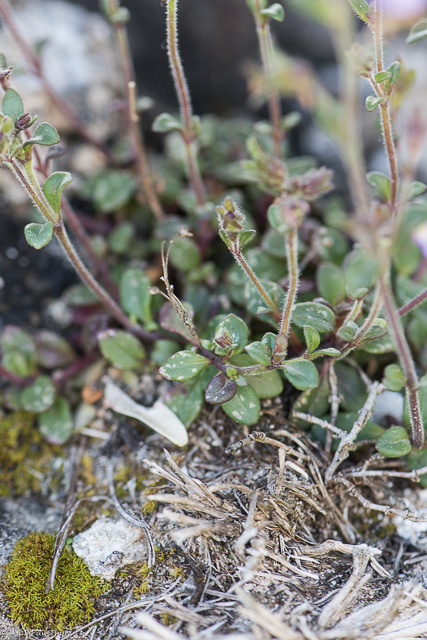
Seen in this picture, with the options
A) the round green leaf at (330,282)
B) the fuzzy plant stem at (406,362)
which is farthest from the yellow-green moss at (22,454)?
the fuzzy plant stem at (406,362)

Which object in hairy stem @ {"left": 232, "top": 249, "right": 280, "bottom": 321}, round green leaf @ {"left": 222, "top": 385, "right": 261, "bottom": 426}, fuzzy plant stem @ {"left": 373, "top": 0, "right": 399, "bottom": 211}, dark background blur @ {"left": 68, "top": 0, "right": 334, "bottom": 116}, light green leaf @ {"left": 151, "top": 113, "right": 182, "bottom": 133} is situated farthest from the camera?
dark background blur @ {"left": 68, "top": 0, "right": 334, "bottom": 116}

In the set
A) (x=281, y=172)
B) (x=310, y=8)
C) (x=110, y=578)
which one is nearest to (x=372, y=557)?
(x=110, y=578)

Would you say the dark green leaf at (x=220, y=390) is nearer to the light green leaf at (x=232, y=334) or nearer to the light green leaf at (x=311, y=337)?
the light green leaf at (x=232, y=334)

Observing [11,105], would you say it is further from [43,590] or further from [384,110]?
[43,590]

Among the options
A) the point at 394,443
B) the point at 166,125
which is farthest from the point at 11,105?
the point at 394,443

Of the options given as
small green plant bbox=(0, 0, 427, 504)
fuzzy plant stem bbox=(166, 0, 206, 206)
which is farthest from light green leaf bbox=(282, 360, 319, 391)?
fuzzy plant stem bbox=(166, 0, 206, 206)

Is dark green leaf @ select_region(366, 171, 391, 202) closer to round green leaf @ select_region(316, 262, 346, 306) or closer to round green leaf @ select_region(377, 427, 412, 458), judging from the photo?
round green leaf @ select_region(316, 262, 346, 306)

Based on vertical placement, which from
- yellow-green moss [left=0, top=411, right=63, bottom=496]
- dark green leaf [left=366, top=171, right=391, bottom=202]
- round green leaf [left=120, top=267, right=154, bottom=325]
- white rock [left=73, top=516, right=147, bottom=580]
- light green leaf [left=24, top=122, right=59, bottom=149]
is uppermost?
light green leaf [left=24, top=122, right=59, bottom=149]
